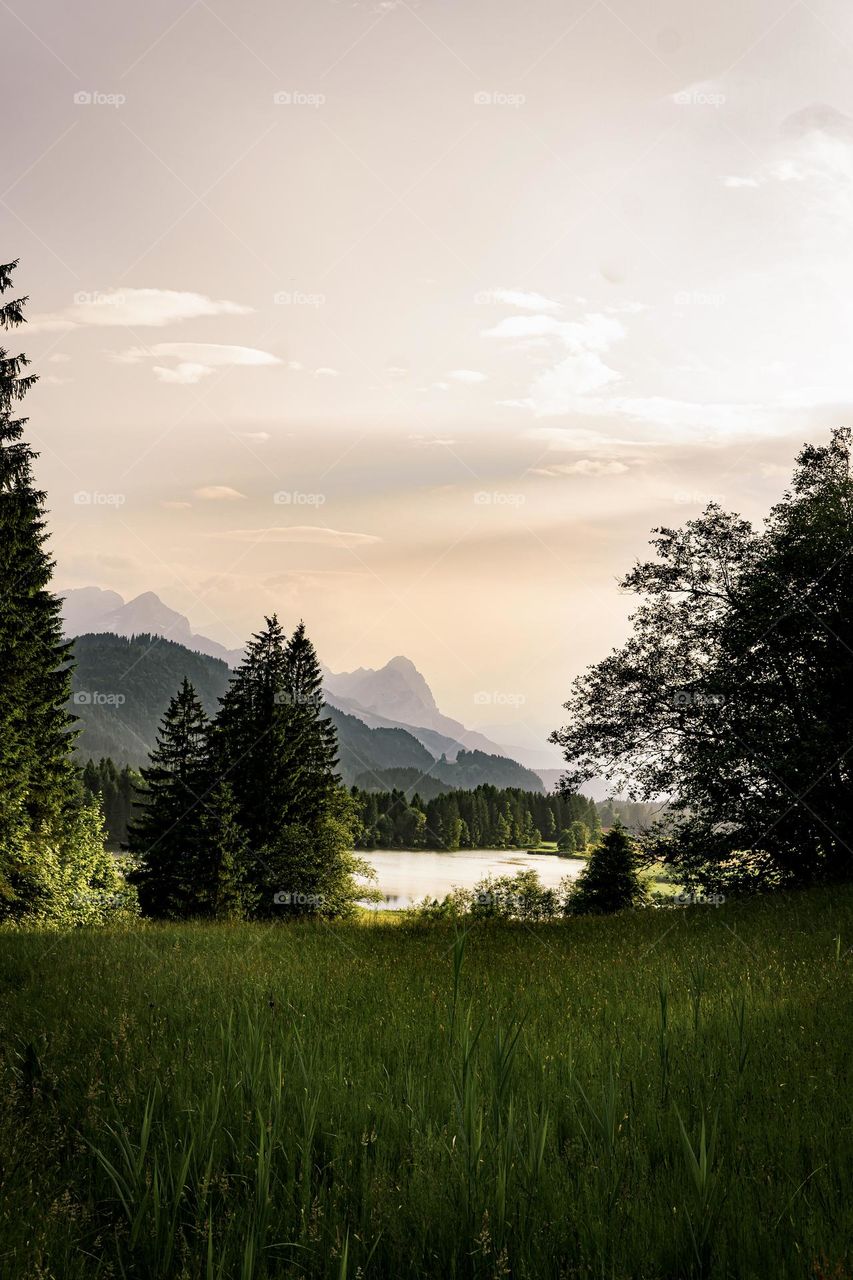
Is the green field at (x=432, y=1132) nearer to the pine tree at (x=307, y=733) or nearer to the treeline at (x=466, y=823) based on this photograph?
the pine tree at (x=307, y=733)

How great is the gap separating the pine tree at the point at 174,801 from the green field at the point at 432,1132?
103 feet

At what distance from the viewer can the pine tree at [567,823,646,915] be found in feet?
141

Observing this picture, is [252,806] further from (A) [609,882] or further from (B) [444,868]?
(B) [444,868]

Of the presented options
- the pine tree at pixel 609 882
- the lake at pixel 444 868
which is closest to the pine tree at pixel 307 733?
the pine tree at pixel 609 882

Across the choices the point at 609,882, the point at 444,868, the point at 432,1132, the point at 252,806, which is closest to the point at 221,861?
the point at 252,806

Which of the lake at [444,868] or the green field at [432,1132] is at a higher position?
the green field at [432,1132]

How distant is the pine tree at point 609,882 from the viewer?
4291 centimetres

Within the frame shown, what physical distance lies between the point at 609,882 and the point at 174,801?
24.1m

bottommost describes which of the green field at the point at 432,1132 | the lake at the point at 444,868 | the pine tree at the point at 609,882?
the lake at the point at 444,868

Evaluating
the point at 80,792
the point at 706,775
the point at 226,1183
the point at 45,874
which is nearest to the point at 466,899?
the point at 706,775

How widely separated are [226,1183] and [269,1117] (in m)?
0.50

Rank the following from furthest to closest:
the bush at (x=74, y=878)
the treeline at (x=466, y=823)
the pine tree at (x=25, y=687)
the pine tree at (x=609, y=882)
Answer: the treeline at (x=466, y=823), the pine tree at (x=609, y=882), the bush at (x=74, y=878), the pine tree at (x=25, y=687)

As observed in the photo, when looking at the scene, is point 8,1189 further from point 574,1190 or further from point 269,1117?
point 574,1190

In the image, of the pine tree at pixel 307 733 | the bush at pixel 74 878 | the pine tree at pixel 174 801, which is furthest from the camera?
the pine tree at pixel 307 733
